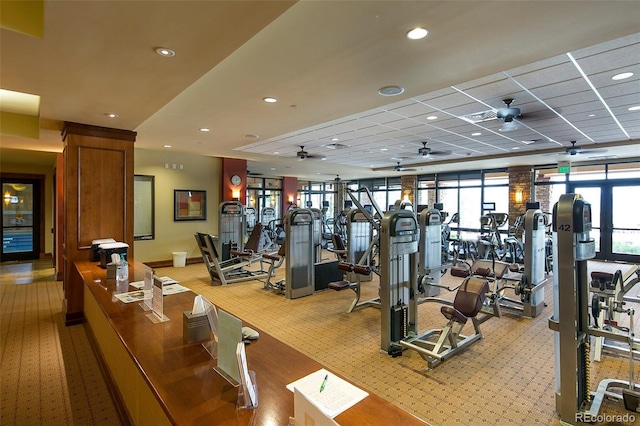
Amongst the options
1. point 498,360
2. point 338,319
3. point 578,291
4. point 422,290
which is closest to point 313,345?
point 338,319

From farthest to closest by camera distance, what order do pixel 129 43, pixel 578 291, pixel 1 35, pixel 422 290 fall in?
pixel 422 290, pixel 578 291, pixel 129 43, pixel 1 35

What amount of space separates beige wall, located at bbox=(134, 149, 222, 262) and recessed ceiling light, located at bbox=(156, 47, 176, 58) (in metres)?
6.36

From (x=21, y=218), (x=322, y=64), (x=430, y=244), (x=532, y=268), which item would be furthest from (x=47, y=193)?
(x=532, y=268)

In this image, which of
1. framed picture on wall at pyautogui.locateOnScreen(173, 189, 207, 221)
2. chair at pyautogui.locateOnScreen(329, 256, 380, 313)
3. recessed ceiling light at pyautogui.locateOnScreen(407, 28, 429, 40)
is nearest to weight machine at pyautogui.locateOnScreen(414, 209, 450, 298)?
chair at pyautogui.locateOnScreen(329, 256, 380, 313)

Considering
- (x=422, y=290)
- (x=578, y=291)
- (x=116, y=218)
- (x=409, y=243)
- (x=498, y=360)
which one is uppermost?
(x=116, y=218)

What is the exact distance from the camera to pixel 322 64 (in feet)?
9.62

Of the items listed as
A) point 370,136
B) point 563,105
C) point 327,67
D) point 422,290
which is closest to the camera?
point 327,67

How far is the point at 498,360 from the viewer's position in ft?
11.6

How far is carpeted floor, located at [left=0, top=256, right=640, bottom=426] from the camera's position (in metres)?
2.68

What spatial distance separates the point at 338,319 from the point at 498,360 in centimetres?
206

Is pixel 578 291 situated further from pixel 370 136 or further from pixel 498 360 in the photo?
pixel 370 136

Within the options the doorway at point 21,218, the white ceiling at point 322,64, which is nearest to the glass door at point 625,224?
the white ceiling at point 322,64

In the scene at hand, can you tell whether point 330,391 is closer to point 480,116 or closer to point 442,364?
point 442,364

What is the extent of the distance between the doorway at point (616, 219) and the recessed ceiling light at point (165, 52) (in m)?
10.6
